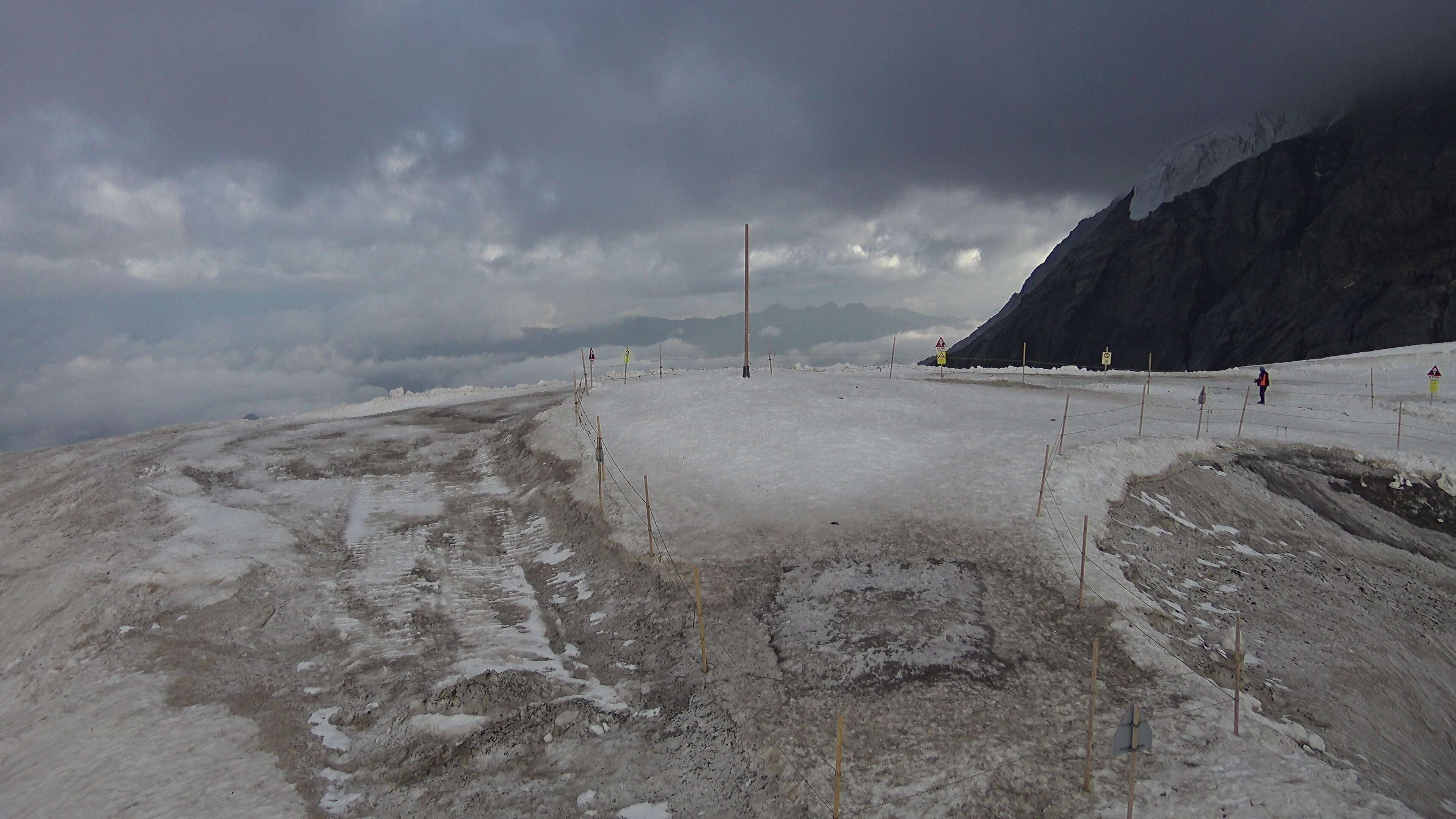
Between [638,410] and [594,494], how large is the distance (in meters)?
8.14

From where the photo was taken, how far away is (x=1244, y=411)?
27.2 m

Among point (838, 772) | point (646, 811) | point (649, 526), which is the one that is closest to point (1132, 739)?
point (838, 772)

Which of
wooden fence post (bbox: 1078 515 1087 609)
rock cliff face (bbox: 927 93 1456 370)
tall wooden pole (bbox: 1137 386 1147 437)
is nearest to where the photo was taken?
wooden fence post (bbox: 1078 515 1087 609)

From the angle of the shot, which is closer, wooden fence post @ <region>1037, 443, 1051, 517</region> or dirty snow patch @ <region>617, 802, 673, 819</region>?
→ dirty snow patch @ <region>617, 802, 673, 819</region>

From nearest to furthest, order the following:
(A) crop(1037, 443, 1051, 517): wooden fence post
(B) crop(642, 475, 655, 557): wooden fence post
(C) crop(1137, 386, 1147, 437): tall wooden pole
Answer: (B) crop(642, 475, 655, 557): wooden fence post, (A) crop(1037, 443, 1051, 517): wooden fence post, (C) crop(1137, 386, 1147, 437): tall wooden pole

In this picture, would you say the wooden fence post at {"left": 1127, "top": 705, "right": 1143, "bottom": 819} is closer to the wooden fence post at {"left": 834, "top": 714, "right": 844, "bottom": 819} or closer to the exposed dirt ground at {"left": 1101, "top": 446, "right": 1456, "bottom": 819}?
the wooden fence post at {"left": 834, "top": 714, "right": 844, "bottom": 819}

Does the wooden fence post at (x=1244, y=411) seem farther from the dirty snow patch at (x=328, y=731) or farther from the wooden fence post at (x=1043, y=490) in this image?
the dirty snow patch at (x=328, y=731)

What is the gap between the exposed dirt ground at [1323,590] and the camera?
34.4 feet

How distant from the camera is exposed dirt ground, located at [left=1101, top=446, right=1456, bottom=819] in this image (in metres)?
10.5

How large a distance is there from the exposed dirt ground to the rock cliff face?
84.0 metres

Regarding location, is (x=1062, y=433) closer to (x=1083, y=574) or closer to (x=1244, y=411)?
(x=1083, y=574)

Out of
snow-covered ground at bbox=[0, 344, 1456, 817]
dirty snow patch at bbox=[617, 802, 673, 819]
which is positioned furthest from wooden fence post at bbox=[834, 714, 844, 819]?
dirty snow patch at bbox=[617, 802, 673, 819]

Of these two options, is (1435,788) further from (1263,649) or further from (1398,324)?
(1398,324)

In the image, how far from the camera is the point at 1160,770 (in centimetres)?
834
